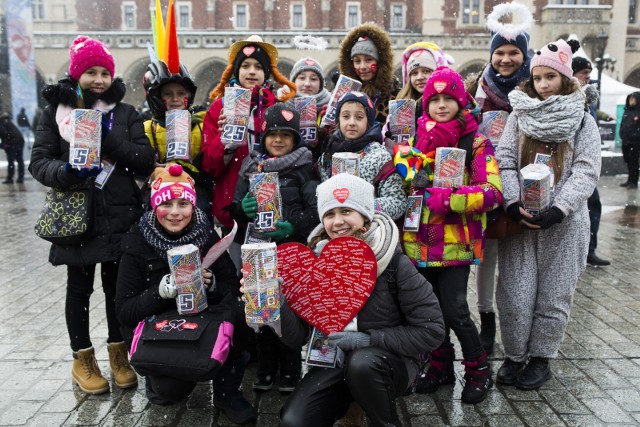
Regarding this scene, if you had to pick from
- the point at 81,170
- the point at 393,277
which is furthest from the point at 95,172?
the point at 393,277

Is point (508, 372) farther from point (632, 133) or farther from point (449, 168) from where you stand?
point (632, 133)

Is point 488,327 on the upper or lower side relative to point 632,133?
lower

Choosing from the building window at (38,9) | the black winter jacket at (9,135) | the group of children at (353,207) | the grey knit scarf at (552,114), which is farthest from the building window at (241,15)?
the grey knit scarf at (552,114)

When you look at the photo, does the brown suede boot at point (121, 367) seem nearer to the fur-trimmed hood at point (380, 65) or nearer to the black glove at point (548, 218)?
the fur-trimmed hood at point (380, 65)

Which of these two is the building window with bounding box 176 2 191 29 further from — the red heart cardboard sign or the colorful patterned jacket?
the red heart cardboard sign

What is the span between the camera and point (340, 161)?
3.16 metres

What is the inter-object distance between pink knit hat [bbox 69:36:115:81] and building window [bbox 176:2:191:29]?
44288 millimetres

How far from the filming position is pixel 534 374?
366cm

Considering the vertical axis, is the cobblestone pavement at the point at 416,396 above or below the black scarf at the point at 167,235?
below

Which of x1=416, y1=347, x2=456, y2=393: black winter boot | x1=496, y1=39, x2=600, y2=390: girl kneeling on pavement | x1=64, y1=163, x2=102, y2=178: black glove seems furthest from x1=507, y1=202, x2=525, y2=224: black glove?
x1=64, y1=163, x2=102, y2=178: black glove

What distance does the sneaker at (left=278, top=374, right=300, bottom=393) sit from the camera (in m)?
3.62

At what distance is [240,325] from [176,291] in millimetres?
442

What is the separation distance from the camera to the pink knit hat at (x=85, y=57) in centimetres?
343

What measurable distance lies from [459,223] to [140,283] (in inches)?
70.4
